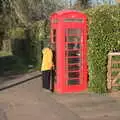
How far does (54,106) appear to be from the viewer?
42.0 ft

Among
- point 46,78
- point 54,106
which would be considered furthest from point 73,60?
point 54,106

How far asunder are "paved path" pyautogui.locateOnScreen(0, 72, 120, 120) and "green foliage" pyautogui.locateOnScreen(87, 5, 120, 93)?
0.60m

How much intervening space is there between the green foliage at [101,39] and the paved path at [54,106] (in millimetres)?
601

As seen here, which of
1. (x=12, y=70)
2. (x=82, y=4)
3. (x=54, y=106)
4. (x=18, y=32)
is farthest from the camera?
(x=82, y=4)

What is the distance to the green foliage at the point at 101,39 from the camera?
575 inches

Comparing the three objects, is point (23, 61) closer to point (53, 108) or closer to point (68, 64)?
point (68, 64)

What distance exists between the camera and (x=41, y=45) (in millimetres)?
24781

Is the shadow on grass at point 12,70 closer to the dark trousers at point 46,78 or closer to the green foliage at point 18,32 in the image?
the dark trousers at point 46,78

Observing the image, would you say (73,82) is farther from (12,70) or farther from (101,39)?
(12,70)

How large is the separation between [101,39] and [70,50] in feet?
3.50

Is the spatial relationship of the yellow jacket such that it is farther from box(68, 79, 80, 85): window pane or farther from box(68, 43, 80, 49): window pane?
box(68, 79, 80, 85): window pane

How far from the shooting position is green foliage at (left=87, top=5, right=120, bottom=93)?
Answer: 1461cm

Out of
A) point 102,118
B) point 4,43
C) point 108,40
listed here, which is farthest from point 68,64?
point 4,43

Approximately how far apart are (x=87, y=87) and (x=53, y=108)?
3.12 m
